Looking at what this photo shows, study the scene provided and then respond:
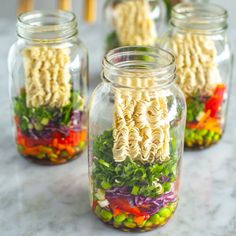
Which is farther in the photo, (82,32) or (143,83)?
(82,32)

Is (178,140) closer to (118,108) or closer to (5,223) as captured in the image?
(118,108)

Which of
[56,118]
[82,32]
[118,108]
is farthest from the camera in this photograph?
[82,32]

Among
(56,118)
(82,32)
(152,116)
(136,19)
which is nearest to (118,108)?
(152,116)

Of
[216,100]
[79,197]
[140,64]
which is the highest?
[140,64]

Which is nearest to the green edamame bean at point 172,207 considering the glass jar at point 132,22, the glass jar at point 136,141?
the glass jar at point 136,141

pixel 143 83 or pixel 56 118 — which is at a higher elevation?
pixel 143 83

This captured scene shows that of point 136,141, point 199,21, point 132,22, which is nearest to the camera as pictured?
point 136,141

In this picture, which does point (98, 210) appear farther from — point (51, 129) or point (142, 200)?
point (51, 129)

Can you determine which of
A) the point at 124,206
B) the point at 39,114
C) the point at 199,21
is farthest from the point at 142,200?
the point at 199,21
